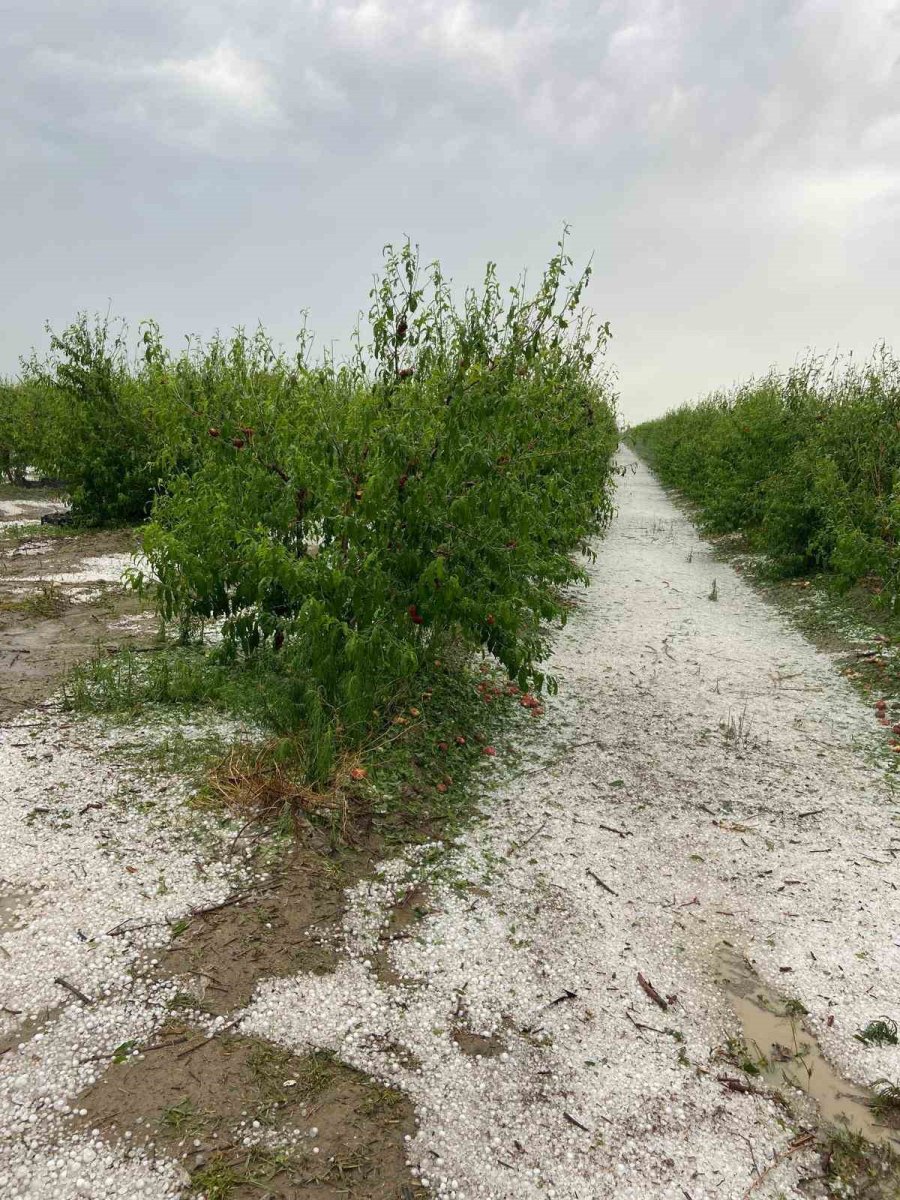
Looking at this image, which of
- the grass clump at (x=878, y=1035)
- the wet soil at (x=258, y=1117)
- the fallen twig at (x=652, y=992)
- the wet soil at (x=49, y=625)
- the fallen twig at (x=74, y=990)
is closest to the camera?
the wet soil at (x=258, y=1117)

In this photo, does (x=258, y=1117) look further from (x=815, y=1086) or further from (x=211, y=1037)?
A: (x=815, y=1086)

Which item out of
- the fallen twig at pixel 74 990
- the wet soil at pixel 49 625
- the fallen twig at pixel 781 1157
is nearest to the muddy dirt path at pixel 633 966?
the fallen twig at pixel 781 1157

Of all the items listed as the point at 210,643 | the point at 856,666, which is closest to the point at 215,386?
the point at 210,643

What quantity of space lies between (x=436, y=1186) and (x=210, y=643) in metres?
5.04

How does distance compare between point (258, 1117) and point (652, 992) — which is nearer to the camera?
point (258, 1117)

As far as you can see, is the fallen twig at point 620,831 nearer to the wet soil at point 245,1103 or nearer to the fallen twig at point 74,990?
the wet soil at point 245,1103

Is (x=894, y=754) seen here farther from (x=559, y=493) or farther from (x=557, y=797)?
(x=559, y=493)

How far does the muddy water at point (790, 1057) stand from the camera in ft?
9.00

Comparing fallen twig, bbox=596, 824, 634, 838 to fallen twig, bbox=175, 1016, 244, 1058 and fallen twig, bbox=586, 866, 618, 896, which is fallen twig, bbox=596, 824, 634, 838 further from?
fallen twig, bbox=175, 1016, 244, 1058

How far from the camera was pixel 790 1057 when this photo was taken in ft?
9.89

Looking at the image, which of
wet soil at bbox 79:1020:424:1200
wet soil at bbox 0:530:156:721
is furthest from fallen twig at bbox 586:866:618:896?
wet soil at bbox 0:530:156:721

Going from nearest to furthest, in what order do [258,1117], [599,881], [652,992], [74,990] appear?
1. [258,1117]
2. [74,990]
3. [652,992]
4. [599,881]

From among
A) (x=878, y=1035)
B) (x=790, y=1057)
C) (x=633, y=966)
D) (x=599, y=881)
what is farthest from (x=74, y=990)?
(x=878, y=1035)

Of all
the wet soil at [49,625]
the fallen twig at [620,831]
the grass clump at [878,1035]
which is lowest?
the grass clump at [878,1035]
